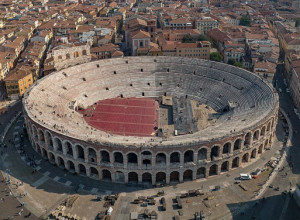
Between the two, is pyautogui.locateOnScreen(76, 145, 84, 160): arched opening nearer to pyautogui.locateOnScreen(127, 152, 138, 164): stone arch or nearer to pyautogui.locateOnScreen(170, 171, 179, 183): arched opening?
pyautogui.locateOnScreen(127, 152, 138, 164): stone arch

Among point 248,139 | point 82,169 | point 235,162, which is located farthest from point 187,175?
point 82,169

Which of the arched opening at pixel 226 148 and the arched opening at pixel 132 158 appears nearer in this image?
the arched opening at pixel 226 148

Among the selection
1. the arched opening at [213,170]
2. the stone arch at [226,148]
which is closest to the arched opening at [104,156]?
the arched opening at [213,170]

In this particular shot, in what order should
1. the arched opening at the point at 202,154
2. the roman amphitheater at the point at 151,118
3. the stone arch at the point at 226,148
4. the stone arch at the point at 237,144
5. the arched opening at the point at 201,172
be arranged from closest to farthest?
the roman amphitheater at the point at 151,118 → the arched opening at the point at 202,154 → the stone arch at the point at 226,148 → the arched opening at the point at 201,172 → the stone arch at the point at 237,144

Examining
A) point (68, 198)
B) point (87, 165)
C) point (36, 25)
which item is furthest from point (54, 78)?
point (36, 25)

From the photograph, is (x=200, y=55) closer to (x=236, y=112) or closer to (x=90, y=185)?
(x=236, y=112)

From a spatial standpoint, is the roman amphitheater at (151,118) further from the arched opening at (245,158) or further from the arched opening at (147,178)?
the arched opening at (245,158)

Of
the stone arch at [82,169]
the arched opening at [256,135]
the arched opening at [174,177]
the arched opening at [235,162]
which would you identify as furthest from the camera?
the arched opening at [256,135]
